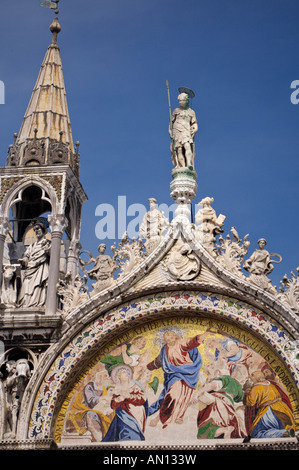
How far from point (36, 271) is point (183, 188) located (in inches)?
111

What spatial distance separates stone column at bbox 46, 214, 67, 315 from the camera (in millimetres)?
15562

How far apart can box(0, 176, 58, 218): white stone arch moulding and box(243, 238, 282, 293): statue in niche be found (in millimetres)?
3504

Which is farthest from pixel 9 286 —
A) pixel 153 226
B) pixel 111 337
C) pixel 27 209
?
pixel 153 226

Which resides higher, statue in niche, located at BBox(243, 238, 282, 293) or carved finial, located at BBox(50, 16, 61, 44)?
carved finial, located at BBox(50, 16, 61, 44)

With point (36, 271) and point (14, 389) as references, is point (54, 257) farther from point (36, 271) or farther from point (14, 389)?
point (14, 389)

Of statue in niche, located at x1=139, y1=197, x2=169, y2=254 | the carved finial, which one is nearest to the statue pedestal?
statue in niche, located at x1=139, y1=197, x2=169, y2=254

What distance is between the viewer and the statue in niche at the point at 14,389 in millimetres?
14750

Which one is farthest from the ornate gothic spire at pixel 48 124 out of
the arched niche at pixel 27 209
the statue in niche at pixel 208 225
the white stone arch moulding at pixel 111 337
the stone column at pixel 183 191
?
the white stone arch moulding at pixel 111 337

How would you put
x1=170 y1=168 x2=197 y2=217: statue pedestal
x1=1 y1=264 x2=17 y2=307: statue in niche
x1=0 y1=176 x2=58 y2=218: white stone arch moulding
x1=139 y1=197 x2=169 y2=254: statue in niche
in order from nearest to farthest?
x1=139 y1=197 x2=169 y2=254: statue in niche < x1=1 y1=264 x2=17 y2=307: statue in niche < x1=170 y1=168 x2=197 y2=217: statue pedestal < x1=0 y1=176 x2=58 y2=218: white stone arch moulding

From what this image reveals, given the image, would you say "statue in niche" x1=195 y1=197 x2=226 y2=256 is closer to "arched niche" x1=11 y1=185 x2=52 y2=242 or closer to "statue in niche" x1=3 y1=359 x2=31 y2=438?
A: "arched niche" x1=11 y1=185 x2=52 y2=242

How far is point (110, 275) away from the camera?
51.4 feet

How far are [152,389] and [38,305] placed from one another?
235 cm

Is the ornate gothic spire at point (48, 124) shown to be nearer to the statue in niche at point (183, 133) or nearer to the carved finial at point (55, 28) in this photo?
the carved finial at point (55, 28)

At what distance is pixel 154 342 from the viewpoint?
50.3 ft
